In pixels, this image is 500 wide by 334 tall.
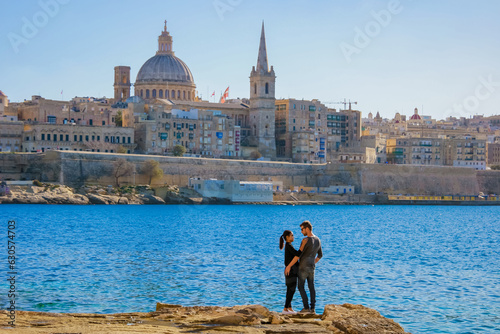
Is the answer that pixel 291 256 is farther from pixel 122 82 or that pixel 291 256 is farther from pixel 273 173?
pixel 122 82

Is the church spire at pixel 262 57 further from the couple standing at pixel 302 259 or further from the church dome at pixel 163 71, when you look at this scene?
the couple standing at pixel 302 259

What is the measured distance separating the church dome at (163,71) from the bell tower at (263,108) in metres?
9.51

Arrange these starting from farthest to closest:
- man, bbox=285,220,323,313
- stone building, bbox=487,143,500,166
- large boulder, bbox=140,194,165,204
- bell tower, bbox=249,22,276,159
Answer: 1. stone building, bbox=487,143,500,166
2. bell tower, bbox=249,22,276,159
3. large boulder, bbox=140,194,165,204
4. man, bbox=285,220,323,313

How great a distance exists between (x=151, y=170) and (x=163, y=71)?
1062 inches

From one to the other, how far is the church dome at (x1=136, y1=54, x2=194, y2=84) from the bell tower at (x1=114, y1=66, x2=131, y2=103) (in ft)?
8.01

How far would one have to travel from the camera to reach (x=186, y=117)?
74062mm

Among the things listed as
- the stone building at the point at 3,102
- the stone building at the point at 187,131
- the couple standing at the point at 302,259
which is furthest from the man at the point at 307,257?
the stone building at the point at 3,102

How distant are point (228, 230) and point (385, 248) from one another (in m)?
9.74

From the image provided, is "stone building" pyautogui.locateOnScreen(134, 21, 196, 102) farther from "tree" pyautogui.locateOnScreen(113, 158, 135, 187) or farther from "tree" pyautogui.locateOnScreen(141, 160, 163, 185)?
"tree" pyautogui.locateOnScreen(113, 158, 135, 187)

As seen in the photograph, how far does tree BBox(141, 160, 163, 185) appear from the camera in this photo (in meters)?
62.3

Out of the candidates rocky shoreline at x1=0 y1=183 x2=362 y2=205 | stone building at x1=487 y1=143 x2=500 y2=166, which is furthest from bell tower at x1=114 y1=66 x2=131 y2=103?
stone building at x1=487 y1=143 x2=500 y2=166

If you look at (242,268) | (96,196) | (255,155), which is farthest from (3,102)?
(242,268)

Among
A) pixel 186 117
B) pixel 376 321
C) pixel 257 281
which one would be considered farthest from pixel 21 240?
pixel 186 117

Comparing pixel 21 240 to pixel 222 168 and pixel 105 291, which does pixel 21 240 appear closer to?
pixel 105 291
